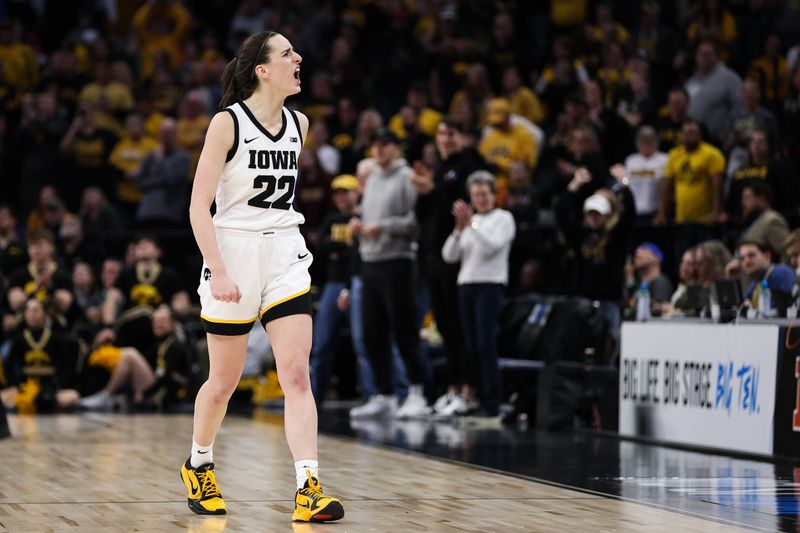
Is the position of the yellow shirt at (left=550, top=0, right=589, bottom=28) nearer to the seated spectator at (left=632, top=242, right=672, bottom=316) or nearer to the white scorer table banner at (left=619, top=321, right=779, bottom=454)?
the seated spectator at (left=632, top=242, right=672, bottom=316)

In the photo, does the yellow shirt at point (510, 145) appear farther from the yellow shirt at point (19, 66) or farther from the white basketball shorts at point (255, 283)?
the white basketball shorts at point (255, 283)

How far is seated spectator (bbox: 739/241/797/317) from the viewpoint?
30.3ft

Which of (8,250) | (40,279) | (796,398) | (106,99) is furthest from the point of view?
(106,99)

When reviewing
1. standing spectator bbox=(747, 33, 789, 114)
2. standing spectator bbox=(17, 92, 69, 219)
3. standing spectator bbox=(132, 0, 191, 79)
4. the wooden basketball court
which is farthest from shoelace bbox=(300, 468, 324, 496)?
standing spectator bbox=(132, 0, 191, 79)

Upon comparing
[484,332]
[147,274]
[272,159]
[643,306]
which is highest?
[272,159]

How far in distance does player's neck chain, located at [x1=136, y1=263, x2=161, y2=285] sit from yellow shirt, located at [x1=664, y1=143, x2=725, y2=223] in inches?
232

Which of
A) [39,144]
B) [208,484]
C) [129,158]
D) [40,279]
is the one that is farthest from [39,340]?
[208,484]

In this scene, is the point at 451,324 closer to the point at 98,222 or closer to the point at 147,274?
the point at 147,274

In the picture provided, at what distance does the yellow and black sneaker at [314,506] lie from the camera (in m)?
5.87

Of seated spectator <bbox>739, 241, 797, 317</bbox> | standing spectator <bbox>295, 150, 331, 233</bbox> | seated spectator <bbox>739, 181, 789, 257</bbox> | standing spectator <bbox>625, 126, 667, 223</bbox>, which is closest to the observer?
seated spectator <bbox>739, 241, 797, 317</bbox>

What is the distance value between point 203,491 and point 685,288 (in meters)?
5.69

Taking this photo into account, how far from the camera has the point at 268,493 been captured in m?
7.09

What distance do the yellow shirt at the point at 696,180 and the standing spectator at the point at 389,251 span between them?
2.98m

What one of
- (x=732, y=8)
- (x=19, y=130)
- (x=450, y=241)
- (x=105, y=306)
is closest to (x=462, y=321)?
(x=450, y=241)
